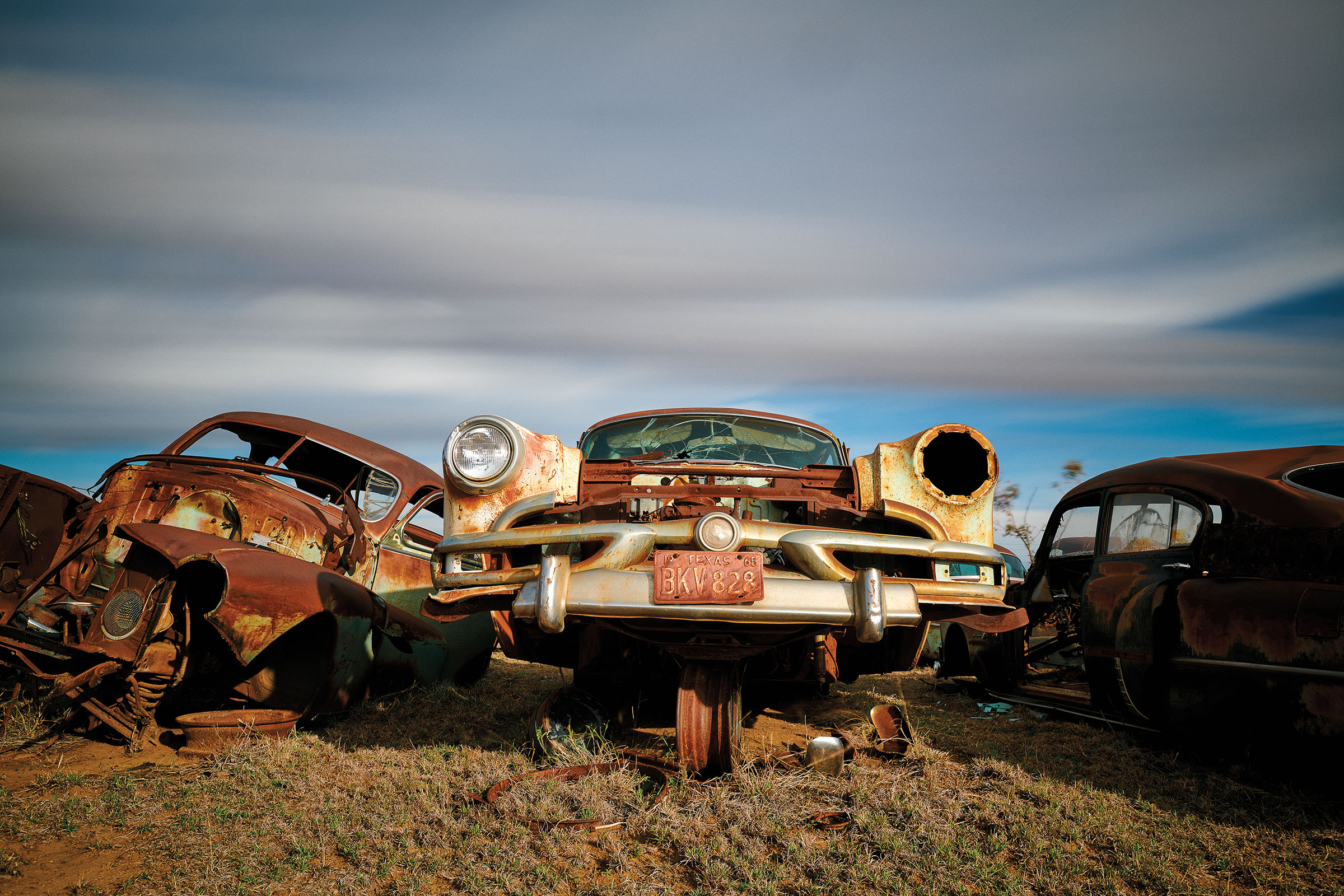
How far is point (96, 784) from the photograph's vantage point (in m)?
3.29

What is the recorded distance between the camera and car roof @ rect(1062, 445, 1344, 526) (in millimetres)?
3424

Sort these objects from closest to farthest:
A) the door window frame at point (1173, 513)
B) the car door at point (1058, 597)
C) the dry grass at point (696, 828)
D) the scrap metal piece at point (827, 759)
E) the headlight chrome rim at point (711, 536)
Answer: the dry grass at point (696, 828) < the headlight chrome rim at point (711, 536) < the scrap metal piece at point (827, 759) < the door window frame at point (1173, 513) < the car door at point (1058, 597)

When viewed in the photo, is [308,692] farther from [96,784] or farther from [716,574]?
[716,574]

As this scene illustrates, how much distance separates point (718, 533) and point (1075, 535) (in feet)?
12.2

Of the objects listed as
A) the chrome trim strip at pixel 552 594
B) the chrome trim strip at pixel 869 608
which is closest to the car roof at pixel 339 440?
the chrome trim strip at pixel 552 594

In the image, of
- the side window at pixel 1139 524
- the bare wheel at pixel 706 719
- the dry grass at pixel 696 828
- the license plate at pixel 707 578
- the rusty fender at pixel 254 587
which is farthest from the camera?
the side window at pixel 1139 524

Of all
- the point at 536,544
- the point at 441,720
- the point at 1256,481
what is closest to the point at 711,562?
the point at 536,544

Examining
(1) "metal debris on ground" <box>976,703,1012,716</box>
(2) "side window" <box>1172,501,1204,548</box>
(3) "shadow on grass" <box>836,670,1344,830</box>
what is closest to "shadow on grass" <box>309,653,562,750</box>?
(3) "shadow on grass" <box>836,670,1344,830</box>

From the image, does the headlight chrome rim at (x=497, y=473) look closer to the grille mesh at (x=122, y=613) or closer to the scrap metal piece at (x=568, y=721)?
the scrap metal piece at (x=568, y=721)

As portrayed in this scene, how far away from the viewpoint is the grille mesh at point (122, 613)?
146 inches

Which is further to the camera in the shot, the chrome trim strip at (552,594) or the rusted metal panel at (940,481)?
the rusted metal panel at (940,481)

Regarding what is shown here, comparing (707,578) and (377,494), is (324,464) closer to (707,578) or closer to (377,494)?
(377,494)

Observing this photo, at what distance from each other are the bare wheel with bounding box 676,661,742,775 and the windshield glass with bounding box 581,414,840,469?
1655 mm

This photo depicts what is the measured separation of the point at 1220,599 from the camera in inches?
137
